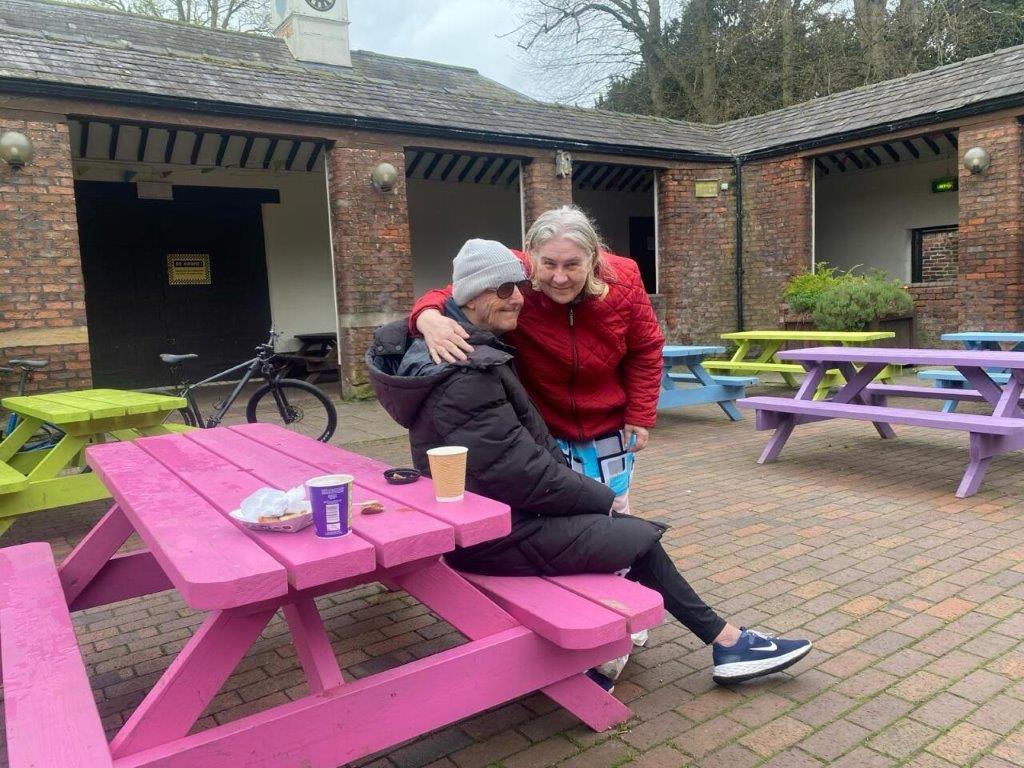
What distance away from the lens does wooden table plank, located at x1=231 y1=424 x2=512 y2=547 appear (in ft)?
6.17

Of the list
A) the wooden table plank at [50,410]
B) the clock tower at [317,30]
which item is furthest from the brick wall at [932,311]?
the wooden table plank at [50,410]

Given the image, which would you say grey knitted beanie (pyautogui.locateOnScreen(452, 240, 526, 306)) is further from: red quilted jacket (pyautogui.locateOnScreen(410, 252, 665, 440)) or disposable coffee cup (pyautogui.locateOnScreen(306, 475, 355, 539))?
disposable coffee cup (pyautogui.locateOnScreen(306, 475, 355, 539))

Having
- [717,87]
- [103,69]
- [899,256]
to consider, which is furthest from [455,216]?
[717,87]

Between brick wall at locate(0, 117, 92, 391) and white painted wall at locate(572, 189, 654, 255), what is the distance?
9.70m

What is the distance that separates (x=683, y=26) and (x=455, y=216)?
473 inches

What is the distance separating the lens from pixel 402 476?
235 cm

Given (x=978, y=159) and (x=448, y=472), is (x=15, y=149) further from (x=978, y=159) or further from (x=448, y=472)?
(x=978, y=159)

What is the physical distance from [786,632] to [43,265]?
7.38 m

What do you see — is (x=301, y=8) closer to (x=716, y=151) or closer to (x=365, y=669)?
(x=716, y=151)

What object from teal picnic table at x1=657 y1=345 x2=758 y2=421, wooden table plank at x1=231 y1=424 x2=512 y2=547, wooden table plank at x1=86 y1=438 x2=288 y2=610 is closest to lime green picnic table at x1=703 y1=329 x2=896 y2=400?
teal picnic table at x1=657 y1=345 x2=758 y2=421

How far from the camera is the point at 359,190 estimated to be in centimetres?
933

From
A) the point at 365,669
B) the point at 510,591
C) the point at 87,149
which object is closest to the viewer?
the point at 510,591

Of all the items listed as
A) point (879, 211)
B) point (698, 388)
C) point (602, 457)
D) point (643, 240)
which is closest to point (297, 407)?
point (698, 388)

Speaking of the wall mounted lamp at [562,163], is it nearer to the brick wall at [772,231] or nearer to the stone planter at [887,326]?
the brick wall at [772,231]
